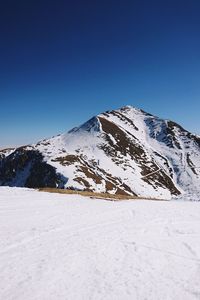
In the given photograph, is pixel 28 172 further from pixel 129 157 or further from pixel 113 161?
pixel 129 157

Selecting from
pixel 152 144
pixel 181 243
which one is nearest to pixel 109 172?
pixel 152 144

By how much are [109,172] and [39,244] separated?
314 feet

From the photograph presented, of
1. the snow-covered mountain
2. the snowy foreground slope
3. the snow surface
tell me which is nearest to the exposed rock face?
the snow-covered mountain

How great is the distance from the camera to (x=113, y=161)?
120188 mm

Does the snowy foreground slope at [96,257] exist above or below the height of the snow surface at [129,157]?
below

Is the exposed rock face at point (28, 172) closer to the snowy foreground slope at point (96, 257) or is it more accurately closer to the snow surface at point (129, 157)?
the snow surface at point (129, 157)

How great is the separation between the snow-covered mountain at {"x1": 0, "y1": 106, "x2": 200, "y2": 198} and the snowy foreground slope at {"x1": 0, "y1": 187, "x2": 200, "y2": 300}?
60.7 metres

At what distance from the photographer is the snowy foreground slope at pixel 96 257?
798 cm

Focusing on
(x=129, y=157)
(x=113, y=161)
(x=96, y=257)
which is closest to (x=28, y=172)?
(x=113, y=161)

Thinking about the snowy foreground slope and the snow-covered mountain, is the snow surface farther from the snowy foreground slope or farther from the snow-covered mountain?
the snowy foreground slope

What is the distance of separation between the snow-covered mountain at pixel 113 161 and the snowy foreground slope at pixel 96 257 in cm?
6066

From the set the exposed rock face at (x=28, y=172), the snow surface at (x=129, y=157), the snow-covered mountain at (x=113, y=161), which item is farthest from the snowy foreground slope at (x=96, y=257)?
the exposed rock face at (x=28, y=172)

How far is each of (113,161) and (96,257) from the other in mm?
109584

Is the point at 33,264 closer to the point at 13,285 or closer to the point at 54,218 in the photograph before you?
the point at 13,285
